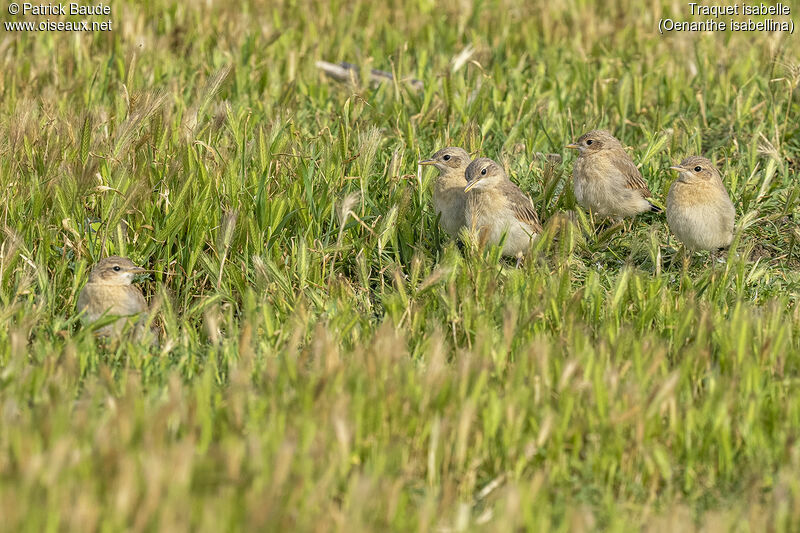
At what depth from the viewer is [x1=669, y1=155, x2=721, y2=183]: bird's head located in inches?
292

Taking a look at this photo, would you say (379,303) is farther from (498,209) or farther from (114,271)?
(114,271)

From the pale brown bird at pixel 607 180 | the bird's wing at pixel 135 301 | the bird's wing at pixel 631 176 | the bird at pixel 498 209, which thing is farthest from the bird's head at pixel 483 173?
the bird's wing at pixel 135 301

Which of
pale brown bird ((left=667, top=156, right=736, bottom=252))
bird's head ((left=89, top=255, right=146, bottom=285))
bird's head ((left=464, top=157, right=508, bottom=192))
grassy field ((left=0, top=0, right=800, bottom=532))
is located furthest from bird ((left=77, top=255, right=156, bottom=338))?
pale brown bird ((left=667, top=156, right=736, bottom=252))

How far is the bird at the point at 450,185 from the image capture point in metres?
7.74

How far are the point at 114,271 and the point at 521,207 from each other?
8.80 feet

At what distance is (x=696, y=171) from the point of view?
7.47 metres

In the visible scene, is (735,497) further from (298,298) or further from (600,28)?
(600,28)

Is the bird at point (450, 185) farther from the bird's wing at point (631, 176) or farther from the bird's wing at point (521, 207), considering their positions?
the bird's wing at point (631, 176)

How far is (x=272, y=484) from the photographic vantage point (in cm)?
380

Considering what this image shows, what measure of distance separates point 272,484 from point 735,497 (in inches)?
79.1

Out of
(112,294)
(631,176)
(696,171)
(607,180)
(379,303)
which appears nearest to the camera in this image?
(112,294)

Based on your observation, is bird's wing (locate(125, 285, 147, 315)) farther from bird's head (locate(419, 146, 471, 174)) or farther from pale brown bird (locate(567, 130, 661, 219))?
pale brown bird (locate(567, 130, 661, 219))

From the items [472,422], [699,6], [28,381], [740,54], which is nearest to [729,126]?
[740,54]

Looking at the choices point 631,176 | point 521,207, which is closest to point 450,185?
point 521,207
